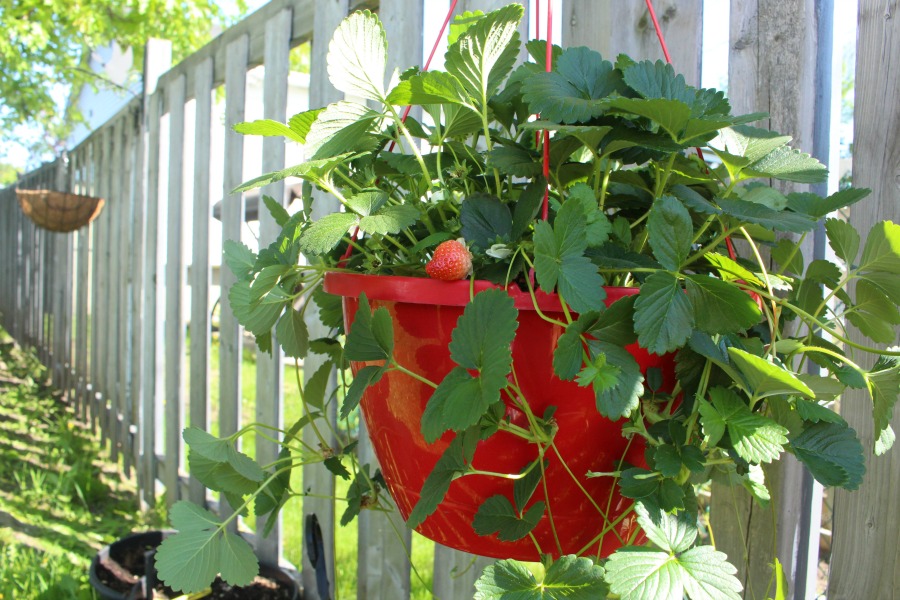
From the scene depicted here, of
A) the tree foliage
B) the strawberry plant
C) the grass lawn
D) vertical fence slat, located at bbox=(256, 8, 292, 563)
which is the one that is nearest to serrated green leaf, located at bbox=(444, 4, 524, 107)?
the strawberry plant

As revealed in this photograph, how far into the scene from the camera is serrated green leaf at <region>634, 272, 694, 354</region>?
0.53 metres

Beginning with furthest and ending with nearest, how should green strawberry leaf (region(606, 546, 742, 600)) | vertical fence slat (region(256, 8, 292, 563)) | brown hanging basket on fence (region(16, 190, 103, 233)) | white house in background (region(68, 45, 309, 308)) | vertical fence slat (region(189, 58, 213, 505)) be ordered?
brown hanging basket on fence (region(16, 190, 103, 233)) → white house in background (region(68, 45, 309, 308)) → vertical fence slat (region(189, 58, 213, 505)) → vertical fence slat (region(256, 8, 292, 563)) → green strawberry leaf (region(606, 546, 742, 600))

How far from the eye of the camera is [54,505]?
3014 millimetres

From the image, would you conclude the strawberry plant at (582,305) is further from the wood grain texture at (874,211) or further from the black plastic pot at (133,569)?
the black plastic pot at (133,569)

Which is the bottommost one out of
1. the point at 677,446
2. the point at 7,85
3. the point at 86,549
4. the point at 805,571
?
the point at 86,549

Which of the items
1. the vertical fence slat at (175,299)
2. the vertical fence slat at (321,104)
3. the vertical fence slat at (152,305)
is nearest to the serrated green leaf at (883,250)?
the vertical fence slat at (321,104)

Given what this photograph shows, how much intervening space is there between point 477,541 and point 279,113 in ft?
5.18

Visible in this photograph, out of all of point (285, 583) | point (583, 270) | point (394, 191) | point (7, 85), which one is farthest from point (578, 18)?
point (7, 85)

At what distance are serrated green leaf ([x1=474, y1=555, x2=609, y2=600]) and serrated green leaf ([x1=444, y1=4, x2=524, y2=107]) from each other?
15.6 inches

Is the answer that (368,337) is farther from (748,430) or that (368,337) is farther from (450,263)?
(748,430)

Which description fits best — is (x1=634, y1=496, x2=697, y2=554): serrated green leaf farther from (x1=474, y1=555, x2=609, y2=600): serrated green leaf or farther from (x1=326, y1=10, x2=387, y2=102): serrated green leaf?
(x1=326, y1=10, x2=387, y2=102): serrated green leaf

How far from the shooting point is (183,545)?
0.73 m

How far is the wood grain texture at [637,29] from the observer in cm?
107

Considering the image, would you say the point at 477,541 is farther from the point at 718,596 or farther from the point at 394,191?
the point at 394,191
